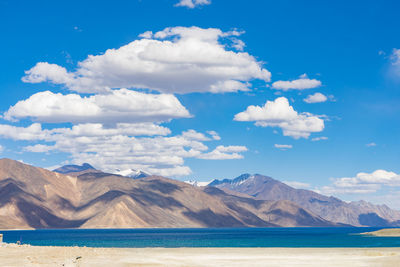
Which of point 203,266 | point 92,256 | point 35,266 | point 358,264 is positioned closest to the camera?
point 35,266

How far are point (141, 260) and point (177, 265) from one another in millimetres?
8012

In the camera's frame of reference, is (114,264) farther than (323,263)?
No

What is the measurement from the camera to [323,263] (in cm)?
7238

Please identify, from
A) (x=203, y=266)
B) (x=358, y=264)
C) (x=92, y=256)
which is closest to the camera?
(x=203, y=266)

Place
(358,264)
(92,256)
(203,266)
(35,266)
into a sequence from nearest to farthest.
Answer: (35,266) < (203,266) < (358,264) < (92,256)

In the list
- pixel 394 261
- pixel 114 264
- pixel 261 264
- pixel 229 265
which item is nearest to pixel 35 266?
pixel 114 264

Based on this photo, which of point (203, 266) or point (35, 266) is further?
point (203, 266)

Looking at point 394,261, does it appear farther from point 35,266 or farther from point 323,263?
point 35,266

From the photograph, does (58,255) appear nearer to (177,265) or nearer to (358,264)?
(177,265)

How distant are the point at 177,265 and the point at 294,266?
47.6 feet

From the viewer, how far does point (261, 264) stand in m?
70.6

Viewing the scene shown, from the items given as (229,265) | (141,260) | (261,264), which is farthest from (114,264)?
(261,264)

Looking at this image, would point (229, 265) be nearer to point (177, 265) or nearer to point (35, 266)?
point (177, 265)

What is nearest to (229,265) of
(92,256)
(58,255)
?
(92,256)
